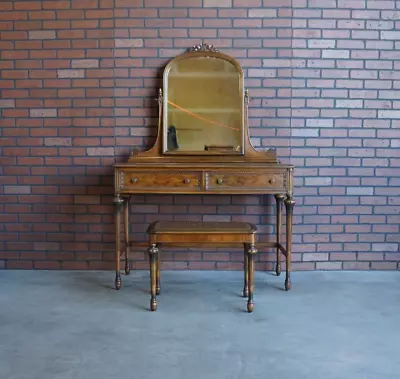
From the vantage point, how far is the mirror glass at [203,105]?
3.58 m

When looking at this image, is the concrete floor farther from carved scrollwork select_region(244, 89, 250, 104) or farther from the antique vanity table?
carved scrollwork select_region(244, 89, 250, 104)

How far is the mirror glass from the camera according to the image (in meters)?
3.58

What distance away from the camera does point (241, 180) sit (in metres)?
3.13

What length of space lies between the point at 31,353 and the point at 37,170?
176 centimetres

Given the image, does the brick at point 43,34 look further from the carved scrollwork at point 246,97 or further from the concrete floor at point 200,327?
the concrete floor at point 200,327

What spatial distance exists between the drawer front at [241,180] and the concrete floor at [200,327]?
29.0 inches

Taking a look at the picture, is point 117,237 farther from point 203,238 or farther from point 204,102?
point 204,102

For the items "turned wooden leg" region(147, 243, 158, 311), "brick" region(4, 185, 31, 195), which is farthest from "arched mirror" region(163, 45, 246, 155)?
"brick" region(4, 185, 31, 195)

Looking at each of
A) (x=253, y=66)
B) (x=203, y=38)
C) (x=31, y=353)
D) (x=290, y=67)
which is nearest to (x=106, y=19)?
(x=203, y=38)

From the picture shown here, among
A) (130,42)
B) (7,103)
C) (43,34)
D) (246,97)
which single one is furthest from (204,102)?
(7,103)

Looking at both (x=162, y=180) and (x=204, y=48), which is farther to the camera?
(x=204, y=48)

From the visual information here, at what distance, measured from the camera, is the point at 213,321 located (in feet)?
9.02

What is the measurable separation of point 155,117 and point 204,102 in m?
0.40

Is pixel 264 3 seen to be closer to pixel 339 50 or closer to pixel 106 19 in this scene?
pixel 339 50
